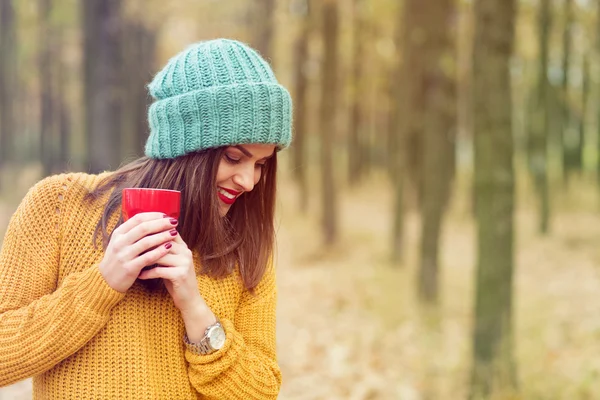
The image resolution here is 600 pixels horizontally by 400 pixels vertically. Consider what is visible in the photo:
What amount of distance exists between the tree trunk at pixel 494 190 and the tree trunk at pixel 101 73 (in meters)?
4.93

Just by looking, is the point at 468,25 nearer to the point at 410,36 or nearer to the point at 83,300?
the point at 410,36

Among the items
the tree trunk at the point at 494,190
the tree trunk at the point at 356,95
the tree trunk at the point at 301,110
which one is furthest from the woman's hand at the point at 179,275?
the tree trunk at the point at 301,110

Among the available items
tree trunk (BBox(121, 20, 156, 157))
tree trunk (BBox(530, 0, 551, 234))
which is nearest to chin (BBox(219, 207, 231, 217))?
tree trunk (BBox(530, 0, 551, 234))

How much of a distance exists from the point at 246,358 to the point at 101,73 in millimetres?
7395

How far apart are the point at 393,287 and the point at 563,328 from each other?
3003 millimetres

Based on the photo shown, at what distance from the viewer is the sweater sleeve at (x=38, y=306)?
173cm

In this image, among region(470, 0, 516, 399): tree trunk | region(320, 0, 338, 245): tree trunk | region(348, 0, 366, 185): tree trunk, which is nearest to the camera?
Answer: region(470, 0, 516, 399): tree trunk

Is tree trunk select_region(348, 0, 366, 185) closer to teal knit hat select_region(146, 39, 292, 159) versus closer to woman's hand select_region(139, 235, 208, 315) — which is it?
teal knit hat select_region(146, 39, 292, 159)

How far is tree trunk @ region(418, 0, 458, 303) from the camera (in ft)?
30.5

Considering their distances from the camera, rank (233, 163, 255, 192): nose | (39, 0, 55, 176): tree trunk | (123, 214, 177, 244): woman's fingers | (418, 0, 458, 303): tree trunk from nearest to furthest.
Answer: (123, 214, 177, 244): woman's fingers, (233, 163, 255, 192): nose, (418, 0, 458, 303): tree trunk, (39, 0, 55, 176): tree trunk

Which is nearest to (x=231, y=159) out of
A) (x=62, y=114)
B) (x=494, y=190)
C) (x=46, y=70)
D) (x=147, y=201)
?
(x=147, y=201)

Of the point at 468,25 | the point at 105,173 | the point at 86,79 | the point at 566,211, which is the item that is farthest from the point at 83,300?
the point at 566,211

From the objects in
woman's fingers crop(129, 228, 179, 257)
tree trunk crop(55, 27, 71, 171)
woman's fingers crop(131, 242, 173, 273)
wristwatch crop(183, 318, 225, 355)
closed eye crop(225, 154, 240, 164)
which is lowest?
tree trunk crop(55, 27, 71, 171)

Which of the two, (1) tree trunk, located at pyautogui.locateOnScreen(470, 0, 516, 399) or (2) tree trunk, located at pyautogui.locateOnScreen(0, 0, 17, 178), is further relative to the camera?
(2) tree trunk, located at pyautogui.locateOnScreen(0, 0, 17, 178)
